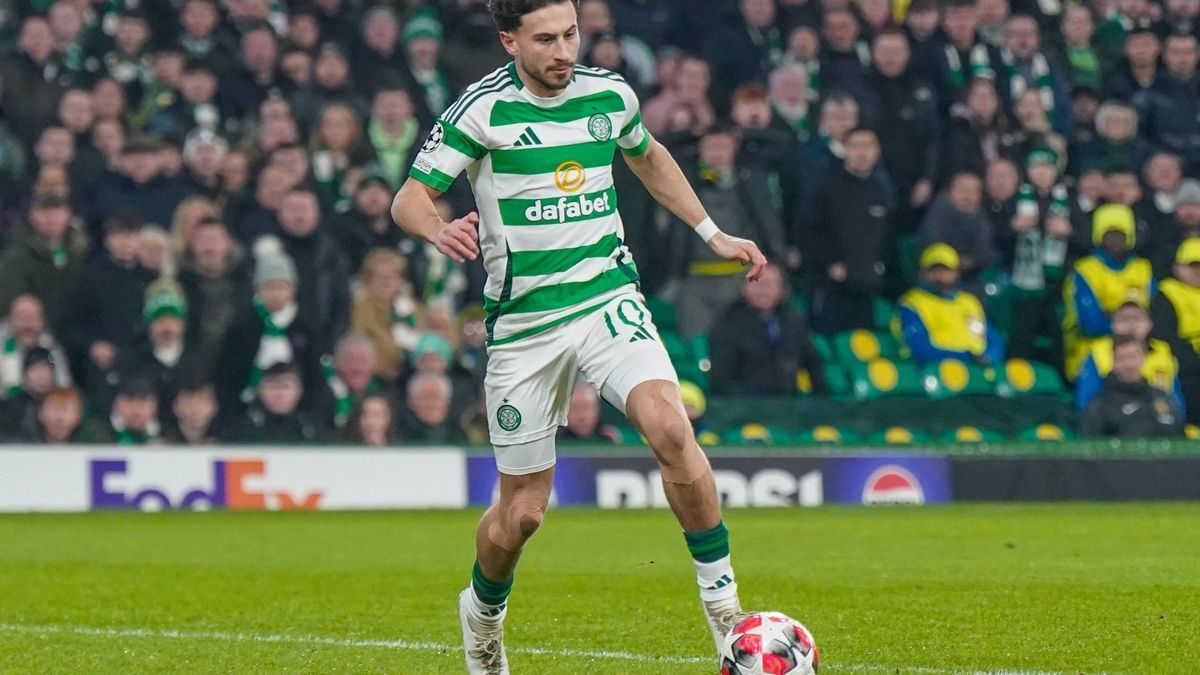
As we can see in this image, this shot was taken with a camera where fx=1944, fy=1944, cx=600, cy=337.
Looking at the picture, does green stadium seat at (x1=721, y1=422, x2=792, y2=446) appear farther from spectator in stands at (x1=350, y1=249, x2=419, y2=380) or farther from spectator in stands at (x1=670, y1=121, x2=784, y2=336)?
spectator in stands at (x1=350, y1=249, x2=419, y2=380)

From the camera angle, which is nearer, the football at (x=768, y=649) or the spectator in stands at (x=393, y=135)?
the football at (x=768, y=649)

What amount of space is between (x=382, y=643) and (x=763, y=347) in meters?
8.56

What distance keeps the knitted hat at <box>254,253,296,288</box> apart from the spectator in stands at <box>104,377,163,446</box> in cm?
118

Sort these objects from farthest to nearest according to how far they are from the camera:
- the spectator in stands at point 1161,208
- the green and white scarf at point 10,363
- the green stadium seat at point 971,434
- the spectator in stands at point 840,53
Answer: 1. the spectator in stands at point 840,53
2. the spectator in stands at point 1161,208
3. the green stadium seat at point 971,434
4. the green and white scarf at point 10,363

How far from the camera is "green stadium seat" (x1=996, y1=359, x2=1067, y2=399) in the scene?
53.1ft

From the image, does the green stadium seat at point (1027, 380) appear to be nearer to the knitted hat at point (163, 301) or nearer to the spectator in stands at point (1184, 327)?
the spectator in stands at point (1184, 327)

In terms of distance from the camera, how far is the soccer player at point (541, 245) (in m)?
6.34

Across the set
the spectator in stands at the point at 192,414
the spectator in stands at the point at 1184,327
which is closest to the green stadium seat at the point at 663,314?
the spectator in stands at the point at 192,414

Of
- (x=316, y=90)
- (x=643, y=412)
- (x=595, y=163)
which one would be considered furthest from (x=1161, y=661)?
(x=316, y=90)

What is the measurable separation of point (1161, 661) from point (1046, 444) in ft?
29.3

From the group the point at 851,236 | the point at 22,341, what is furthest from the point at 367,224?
the point at 851,236

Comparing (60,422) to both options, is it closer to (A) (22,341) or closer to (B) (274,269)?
(A) (22,341)

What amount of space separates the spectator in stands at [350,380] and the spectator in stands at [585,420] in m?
1.49

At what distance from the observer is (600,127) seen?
21.3 feet
